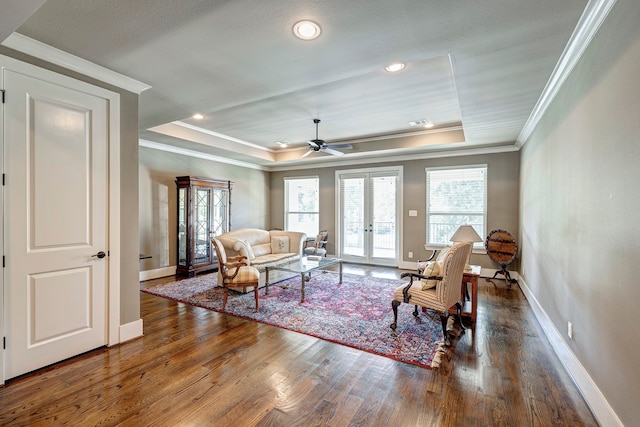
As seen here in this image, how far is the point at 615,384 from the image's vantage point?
5.49ft

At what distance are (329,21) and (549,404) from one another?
2996 millimetres

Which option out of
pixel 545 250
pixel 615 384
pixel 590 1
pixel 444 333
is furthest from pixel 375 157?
pixel 615 384

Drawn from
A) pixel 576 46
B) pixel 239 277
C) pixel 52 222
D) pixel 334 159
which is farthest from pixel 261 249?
pixel 576 46

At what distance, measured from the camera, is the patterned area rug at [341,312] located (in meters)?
2.82

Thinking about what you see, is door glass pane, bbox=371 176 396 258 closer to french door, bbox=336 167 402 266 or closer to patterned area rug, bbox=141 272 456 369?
french door, bbox=336 167 402 266

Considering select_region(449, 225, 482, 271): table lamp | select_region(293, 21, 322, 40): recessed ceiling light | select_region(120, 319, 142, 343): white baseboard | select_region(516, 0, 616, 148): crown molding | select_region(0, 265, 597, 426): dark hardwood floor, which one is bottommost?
select_region(0, 265, 597, 426): dark hardwood floor

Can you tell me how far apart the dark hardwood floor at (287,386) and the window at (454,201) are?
10.4ft

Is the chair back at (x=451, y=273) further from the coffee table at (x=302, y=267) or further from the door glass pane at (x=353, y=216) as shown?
the door glass pane at (x=353, y=216)

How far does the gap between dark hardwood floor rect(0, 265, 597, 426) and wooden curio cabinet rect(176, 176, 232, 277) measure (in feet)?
9.07

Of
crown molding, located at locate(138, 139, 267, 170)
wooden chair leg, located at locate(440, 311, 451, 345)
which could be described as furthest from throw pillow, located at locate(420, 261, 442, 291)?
crown molding, located at locate(138, 139, 267, 170)

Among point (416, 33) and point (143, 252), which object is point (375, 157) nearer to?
point (416, 33)

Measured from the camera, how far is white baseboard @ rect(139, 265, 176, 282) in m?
5.40

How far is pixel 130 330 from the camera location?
2.95 meters

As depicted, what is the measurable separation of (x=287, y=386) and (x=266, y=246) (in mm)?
3943
